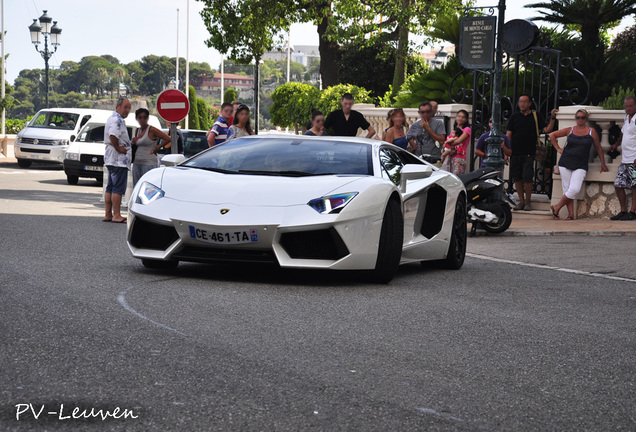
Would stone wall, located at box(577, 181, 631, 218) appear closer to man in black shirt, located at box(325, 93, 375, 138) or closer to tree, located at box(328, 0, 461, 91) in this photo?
man in black shirt, located at box(325, 93, 375, 138)

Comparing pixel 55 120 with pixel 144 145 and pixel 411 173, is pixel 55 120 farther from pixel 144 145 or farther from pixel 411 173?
pixel 411 173

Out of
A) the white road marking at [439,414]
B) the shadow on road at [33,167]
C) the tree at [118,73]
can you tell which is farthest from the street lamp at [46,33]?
the tree at [118,73]

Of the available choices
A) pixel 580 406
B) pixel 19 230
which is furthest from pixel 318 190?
pixel 19 230

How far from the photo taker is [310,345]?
18.6 feet

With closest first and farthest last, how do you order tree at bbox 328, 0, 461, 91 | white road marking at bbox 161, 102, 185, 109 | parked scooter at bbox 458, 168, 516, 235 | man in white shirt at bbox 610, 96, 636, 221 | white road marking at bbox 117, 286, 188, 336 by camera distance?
white road marking at bbox 117, 286, 188, 336 < parked scooter at bbox 458, 168, 516, 235 < man in white shirt at bbox 610, 96, 636, 221 < white road marking at bbox 161, 102, 185, 109 < tree at bbox 328, 0, 461, 91

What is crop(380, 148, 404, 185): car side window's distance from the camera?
9.09 meters

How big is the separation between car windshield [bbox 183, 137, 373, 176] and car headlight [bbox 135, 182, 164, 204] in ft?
2.04

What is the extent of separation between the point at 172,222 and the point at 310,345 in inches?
107

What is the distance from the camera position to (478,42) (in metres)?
18.1

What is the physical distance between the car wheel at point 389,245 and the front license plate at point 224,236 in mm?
1120

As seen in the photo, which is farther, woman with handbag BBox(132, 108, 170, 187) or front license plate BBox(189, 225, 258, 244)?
woman with handbag BBox(132, 108, 170, 187)

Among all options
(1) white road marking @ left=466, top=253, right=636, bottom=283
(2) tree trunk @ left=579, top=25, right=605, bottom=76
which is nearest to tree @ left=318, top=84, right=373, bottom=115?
(2) tree trunk @ left=579, top=25, right=605, bottom=76

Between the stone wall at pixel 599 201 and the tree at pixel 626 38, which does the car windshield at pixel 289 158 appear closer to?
the stone wall at pixel 599 201

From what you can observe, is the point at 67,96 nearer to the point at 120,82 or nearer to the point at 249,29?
the point at 120,82
